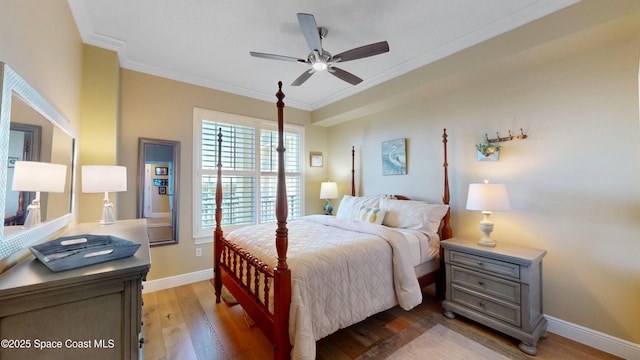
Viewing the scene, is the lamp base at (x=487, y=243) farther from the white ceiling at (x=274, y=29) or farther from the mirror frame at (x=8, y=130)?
the mirror frame at (x=8, y=130)

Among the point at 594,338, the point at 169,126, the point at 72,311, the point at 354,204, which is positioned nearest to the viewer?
the point at 72,311

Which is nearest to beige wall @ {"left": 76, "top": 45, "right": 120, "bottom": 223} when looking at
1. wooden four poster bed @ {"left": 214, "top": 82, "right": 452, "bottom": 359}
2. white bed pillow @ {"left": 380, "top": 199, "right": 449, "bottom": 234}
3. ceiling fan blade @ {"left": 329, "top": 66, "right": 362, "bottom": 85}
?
wooden four poster bed @ {"left": 214, "top": 82, "right": 452, "bottom": 359}

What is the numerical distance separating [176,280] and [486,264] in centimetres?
352

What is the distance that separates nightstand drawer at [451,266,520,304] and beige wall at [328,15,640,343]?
56 cm

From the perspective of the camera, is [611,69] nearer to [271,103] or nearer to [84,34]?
[271,103]

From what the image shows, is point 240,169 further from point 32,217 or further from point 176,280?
point 32,217

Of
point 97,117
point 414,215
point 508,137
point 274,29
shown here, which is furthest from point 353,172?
point 97,117

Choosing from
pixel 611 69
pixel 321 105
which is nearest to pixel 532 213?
pixel 611 69

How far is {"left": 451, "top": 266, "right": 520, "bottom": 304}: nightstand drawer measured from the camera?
2.03m

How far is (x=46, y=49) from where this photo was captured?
4.85ft

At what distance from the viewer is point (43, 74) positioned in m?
1.42

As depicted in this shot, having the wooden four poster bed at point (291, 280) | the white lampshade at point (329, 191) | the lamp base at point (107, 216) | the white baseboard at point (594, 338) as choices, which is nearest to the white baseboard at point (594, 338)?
the white baseboard at point (594, 338)

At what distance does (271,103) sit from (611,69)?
3826mm

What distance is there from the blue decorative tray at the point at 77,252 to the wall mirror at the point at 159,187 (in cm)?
193
